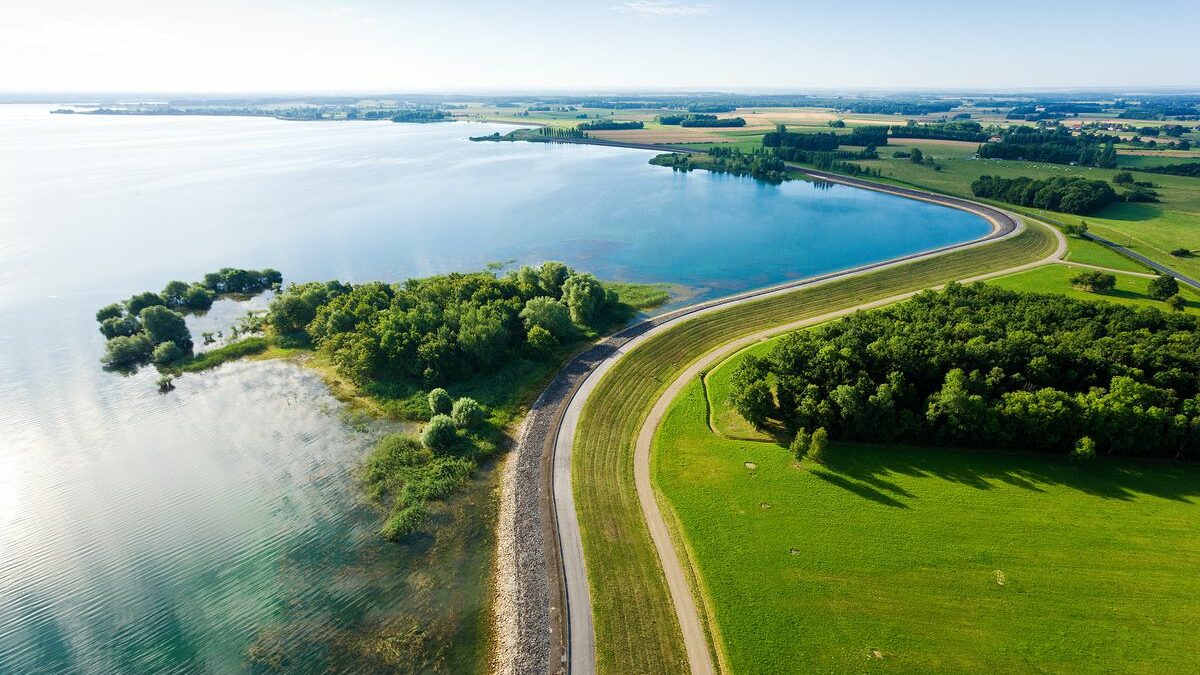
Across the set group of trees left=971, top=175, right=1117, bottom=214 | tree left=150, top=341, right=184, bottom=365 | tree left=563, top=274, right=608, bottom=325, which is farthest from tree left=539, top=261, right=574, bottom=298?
group of trees left=971, top=175, right=1117, bottom=214

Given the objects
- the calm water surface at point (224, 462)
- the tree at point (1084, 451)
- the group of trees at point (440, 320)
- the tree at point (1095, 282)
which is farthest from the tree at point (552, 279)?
the tree at point (1095, 282)

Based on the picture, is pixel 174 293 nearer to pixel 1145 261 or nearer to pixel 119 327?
pixel 119 327

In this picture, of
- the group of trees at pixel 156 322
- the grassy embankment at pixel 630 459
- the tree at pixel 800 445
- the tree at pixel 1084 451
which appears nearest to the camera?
the grassy embankment at pixel 630 459

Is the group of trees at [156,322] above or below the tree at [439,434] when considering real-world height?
above

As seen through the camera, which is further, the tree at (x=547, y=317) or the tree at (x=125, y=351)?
the tree at (x=547, y=317)

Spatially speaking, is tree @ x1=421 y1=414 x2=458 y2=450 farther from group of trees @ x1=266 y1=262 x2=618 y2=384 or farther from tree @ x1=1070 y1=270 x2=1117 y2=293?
tree @ x1=1070 y1=270 x2=1117 y2=293

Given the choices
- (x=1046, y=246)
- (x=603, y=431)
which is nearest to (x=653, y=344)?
(x=603, y=431)

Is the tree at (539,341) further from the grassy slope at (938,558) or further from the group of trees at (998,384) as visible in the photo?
the group of trees at (998,384)
